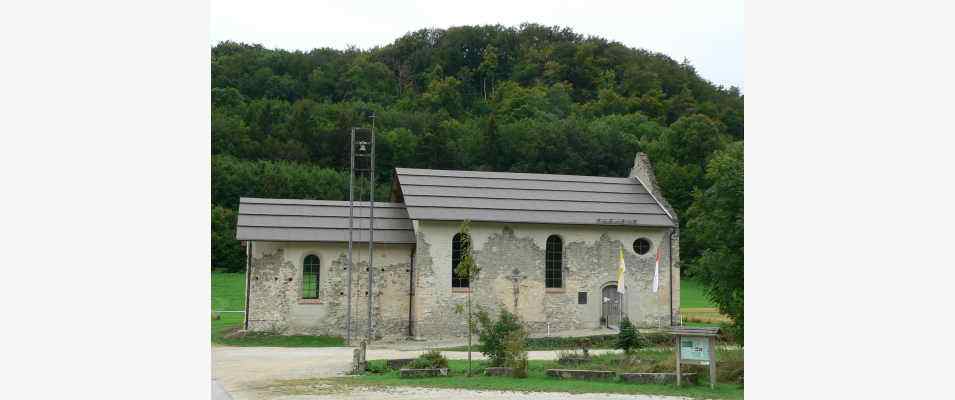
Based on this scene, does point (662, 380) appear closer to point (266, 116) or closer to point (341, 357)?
point (341, 357)

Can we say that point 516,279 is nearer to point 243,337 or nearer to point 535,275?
point 535,275

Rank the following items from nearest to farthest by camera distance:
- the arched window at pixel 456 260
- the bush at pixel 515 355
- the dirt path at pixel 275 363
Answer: the dirt path at pixel 275 363
the bush at pixel 515 355
the arched window at pixel 456 260

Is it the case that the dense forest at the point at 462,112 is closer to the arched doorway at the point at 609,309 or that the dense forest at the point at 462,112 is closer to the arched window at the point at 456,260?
the arched doorway at the point at 609,309

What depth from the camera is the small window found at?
30.4m

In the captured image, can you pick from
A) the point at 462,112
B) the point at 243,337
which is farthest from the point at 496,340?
the point at 462,112

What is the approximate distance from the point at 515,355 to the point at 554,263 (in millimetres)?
12594

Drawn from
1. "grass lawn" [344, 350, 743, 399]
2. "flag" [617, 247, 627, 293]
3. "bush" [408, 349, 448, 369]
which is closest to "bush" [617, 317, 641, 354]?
"grass lawn" [344, 350, 743, 399]

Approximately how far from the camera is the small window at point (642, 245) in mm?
30422

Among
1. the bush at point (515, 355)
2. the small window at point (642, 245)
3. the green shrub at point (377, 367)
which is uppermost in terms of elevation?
the small window at point (642, 245)

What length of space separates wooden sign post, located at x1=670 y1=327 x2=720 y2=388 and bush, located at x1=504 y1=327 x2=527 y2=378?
10.3ft

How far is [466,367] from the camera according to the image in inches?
714

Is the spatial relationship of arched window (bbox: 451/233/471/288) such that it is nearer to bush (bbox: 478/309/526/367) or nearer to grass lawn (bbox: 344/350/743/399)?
bush (bbox: 478/309/526/367)

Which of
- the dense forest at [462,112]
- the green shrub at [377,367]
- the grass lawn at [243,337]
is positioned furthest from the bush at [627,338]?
the dense forest at [462,112]

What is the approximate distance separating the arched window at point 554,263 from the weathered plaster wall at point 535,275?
206 millimetres
